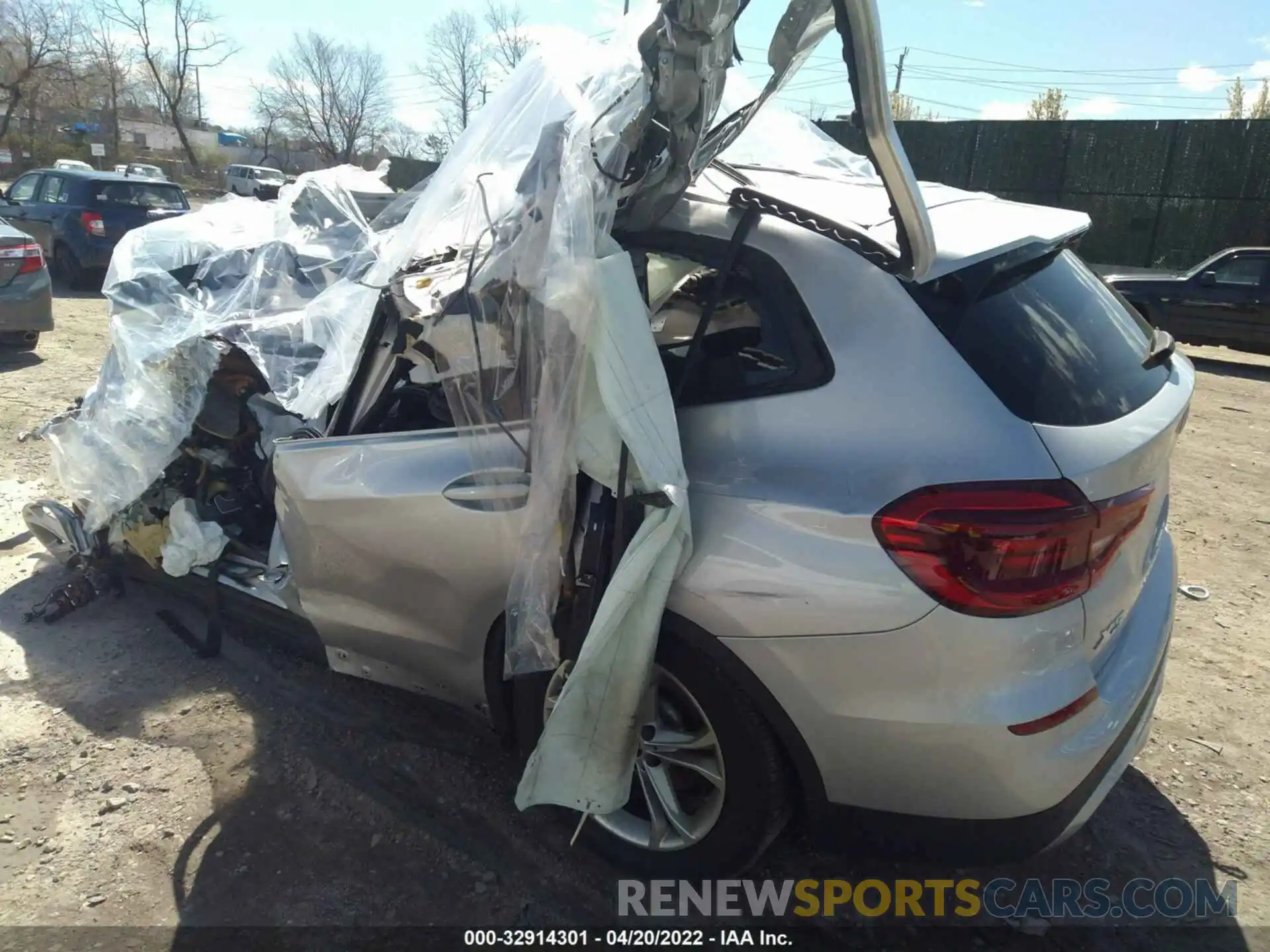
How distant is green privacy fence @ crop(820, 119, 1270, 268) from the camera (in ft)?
60.1

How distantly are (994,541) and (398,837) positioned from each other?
188 cm

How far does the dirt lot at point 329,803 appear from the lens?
2381mm

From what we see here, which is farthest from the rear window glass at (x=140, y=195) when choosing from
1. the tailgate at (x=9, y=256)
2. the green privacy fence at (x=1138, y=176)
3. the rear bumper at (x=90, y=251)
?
the green privacy fence at (x=1138, y=176)

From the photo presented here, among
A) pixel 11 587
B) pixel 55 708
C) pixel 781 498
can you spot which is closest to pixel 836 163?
pixel 781 498

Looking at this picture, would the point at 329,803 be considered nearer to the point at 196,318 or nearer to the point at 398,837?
the point at 398,837

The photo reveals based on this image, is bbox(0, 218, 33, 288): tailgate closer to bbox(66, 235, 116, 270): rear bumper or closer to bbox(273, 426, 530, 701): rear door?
bbox(66, 235, 116, 270): rear bumper

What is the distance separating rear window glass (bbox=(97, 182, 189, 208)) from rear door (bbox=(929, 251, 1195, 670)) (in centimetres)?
1349

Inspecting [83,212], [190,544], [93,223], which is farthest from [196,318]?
[83,212]

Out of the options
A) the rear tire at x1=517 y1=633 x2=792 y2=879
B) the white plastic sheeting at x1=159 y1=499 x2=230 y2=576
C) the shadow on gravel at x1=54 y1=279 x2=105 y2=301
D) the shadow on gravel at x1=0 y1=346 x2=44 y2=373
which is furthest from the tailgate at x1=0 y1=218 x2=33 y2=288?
the rear tire at x1=517 y1=633 x2=792 y2=879

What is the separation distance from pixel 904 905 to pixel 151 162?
193 ft

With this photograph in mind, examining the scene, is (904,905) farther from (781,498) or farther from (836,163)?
(836,163)

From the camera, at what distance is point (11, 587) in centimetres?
411

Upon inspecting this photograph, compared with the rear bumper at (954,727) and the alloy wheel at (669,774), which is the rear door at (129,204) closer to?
the alloy wheel at (669,774)

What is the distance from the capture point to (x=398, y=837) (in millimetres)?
2613
